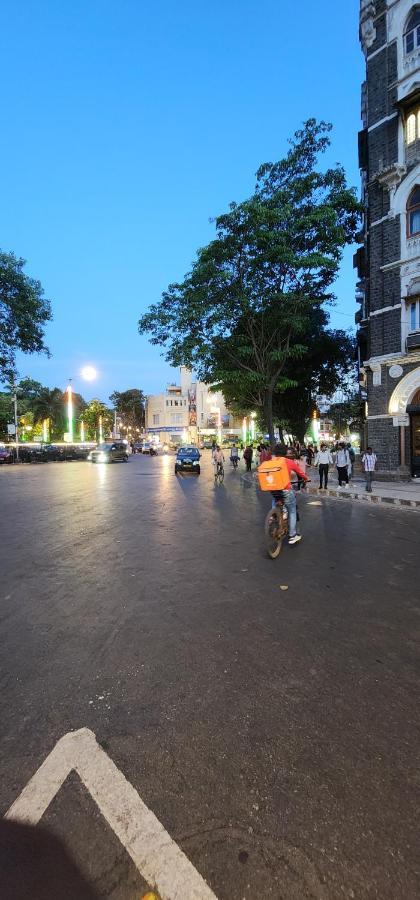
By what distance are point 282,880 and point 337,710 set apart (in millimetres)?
1215

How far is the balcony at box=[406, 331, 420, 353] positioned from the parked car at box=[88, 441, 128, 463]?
89.2 ft

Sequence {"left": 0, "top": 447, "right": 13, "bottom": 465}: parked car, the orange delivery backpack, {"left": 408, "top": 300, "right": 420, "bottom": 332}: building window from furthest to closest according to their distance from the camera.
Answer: {"left": 0, "top": 447, "right": 13, "bottom": 465}: parked car < {"left": 408, "top": 300, "right": 420, "bottom": 332}: building window < the orange delivery backpack

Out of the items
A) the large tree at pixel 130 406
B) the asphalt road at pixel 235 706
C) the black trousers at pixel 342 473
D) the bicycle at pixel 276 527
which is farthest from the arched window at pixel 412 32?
the large tree at pixel 130 406

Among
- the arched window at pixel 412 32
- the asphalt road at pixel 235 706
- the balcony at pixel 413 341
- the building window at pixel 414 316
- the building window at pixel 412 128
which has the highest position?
the arched window at pixel 412 32

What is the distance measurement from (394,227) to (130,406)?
354ft

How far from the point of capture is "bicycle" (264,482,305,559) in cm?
664

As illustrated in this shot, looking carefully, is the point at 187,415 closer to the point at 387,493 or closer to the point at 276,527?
the point at 387,493

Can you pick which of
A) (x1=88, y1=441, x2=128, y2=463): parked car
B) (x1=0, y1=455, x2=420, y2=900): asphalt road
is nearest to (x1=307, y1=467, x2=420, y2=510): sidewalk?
(x1=0, y1=455, x2=420, y2=900): asphalt road

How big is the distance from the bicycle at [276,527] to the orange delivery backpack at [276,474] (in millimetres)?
351

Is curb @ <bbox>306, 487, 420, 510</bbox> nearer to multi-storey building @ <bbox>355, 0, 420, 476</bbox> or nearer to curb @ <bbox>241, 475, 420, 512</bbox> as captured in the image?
curb @ <bbox>241, 475, 420, 512</bbox>

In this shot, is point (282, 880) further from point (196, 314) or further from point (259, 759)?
point (196, 314)

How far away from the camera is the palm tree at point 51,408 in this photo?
7050 cm

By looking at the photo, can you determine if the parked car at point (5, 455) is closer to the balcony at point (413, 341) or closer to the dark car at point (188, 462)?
the dark car at point (188, 462)

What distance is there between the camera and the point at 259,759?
92.3 inches
